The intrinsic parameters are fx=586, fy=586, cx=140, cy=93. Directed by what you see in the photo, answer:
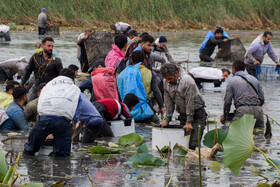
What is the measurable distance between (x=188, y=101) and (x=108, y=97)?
230 cm

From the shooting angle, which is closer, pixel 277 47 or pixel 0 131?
pixel 0 131

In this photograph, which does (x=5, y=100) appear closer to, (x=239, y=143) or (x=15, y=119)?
(x=15, y=119)

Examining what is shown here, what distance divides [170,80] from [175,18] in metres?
33.9

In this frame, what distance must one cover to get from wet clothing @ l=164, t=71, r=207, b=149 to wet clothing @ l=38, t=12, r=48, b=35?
24814 millimetres

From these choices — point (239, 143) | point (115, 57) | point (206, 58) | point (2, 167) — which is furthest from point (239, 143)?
point (206, 58)

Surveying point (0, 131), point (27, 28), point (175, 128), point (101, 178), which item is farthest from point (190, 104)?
point (27, 28)

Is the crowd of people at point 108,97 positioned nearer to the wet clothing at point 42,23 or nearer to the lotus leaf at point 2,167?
the lotus leaf at point 2,167

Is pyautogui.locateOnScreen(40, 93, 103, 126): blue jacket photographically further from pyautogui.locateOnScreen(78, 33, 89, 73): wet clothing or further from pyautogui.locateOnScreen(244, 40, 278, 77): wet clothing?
pyautogui.locateOnScreen(78, 33, 89, 73): wet clothing

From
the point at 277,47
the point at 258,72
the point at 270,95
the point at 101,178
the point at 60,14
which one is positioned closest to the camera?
the point at 101,178

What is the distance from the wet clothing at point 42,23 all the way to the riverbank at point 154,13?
692cm

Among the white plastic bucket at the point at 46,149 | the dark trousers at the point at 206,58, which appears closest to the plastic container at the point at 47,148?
the white plastic bucket at the point at 46,149

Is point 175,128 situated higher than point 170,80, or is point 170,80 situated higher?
point 170,80

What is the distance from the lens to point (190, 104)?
8.09m

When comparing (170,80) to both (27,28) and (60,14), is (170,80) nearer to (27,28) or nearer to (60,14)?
(27,28)
